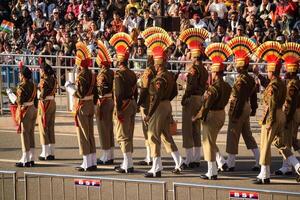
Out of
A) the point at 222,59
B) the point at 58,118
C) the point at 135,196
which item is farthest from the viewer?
the point at 58,118

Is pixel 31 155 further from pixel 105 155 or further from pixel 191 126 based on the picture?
pixel 191 126

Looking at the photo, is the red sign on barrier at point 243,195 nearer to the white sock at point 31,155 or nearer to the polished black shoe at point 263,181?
the polished black shoe at point 263,181

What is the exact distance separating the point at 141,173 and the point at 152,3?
12067mm

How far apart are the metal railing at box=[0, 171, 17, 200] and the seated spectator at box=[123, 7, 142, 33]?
14063mm

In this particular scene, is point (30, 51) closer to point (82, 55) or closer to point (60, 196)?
point (82, 55)

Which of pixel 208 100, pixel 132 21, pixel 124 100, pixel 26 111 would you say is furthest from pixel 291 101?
pixel 132 21

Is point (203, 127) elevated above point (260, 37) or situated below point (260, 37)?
below

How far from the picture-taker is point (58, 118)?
2533 centimetres

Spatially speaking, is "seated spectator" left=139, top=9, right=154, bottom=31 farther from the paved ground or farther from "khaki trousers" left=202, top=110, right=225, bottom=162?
"khaki trousers" left=202, top=110, right=225, bottom=162

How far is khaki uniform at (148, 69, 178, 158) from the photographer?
18625mm

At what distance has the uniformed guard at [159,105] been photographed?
18.7m

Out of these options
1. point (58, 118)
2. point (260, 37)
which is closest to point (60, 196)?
point (58, 118)

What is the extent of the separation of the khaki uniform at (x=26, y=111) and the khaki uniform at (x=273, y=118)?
451cm

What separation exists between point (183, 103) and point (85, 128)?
1803 mm
